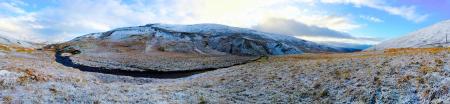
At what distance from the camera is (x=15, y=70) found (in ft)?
131

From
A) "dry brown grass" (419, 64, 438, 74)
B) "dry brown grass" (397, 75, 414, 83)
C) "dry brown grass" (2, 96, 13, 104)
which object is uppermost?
"dry brown grass" (419, 64, 438, 74)

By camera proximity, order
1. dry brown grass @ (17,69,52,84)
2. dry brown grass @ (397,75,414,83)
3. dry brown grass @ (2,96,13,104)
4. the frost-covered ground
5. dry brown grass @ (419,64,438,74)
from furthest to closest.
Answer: dry brown grass @ (17,69,52,84) → dry brown grass @ (397,75,414,83) → dry brown grass @ (419,64,438,74) → the frost-covered ground → dry brown grass @ (2,96,13,104)

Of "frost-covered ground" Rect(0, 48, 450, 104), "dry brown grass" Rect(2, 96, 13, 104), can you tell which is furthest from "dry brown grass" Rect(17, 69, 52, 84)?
"dry brown grass" Rect(2, 96, 13, 104)

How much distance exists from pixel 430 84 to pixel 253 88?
1657 centimetres

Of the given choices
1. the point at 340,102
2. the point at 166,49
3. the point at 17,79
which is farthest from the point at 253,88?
the point at 166,49

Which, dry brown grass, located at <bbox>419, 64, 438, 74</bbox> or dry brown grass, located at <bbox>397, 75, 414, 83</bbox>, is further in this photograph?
dry brown grass, located at <bbox>397, 75, 414, 83</bbox>

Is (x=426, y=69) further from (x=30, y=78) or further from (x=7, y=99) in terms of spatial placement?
(x=30, y=78)

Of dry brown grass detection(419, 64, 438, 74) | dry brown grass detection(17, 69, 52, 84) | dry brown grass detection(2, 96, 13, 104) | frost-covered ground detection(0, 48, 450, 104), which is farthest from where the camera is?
dry brown grass detection(17, 69, 52, 84)

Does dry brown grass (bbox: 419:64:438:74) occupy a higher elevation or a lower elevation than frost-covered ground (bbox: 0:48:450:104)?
higher

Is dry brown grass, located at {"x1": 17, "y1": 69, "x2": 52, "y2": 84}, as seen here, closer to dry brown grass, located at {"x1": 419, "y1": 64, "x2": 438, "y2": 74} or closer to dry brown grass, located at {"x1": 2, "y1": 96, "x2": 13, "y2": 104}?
dry brown grass, located at {"x1": 2, "y1": 96, "x2": 13, "y2": 104}

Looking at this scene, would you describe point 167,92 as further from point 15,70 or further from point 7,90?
point 15,70

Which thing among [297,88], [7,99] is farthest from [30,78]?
[297,88]

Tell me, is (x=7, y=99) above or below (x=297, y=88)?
above

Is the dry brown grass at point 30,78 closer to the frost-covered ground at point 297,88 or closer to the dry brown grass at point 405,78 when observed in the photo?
the frost-covered ground at point 297,88
